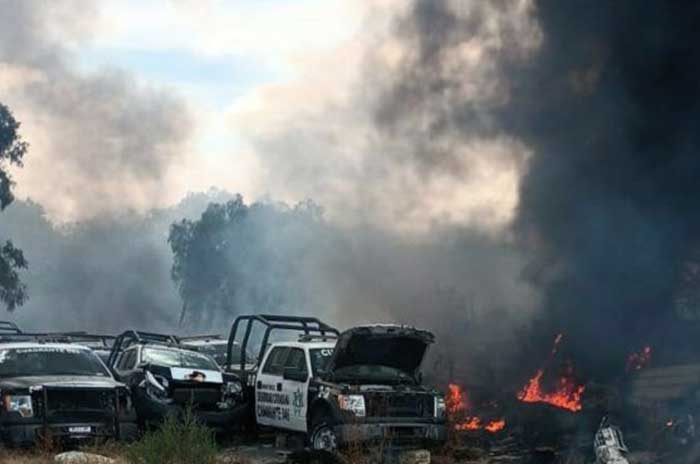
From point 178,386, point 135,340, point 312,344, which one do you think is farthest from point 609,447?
point 135,340

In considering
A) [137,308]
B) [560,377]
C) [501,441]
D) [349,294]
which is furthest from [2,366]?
[137,308]

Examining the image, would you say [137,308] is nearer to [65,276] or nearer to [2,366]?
[65,276]

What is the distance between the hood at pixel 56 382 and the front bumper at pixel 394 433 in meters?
3.37

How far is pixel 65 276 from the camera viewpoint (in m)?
86.9

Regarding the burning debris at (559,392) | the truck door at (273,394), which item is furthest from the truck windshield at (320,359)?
the burning debris at (559,392)

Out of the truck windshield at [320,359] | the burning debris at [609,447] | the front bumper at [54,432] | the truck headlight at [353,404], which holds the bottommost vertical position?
the burning debris at [609,447]

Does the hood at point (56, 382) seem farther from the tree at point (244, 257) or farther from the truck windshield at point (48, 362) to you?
the tree at point (244, 257)

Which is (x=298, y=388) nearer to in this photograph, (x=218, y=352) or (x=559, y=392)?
(x=218, y=352)

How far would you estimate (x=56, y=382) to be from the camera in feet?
37.7

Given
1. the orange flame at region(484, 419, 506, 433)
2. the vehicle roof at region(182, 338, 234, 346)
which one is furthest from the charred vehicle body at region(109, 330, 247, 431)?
the orange flame at region(484, 419, 506, 433)

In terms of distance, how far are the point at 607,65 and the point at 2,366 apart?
2170 cm

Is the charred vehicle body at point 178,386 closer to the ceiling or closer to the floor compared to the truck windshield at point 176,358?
closer to the floor

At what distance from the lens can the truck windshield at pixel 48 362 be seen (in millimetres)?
12062

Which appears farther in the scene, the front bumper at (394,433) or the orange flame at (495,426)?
the orange flame at (495,426)
